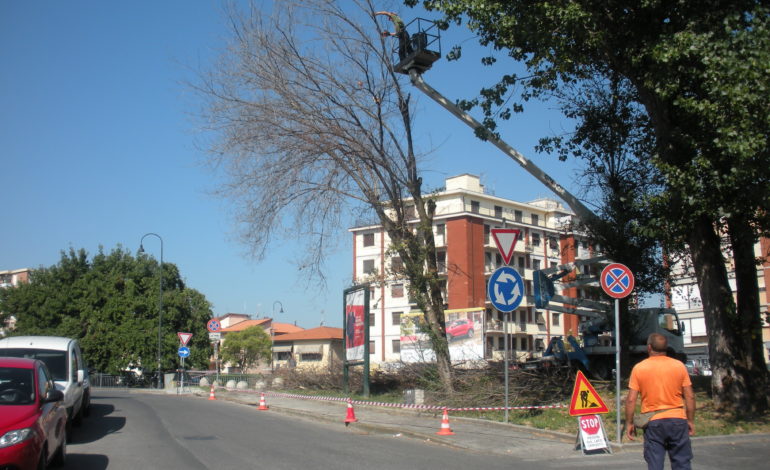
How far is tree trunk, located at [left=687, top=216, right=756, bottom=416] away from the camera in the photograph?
13.4 m

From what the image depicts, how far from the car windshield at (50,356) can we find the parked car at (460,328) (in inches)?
1489

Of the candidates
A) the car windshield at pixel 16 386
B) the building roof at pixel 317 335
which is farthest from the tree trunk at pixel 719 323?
the building roof at pixel 317 335

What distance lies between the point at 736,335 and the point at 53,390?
12.8 m

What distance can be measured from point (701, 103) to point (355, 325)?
12190 millimetres

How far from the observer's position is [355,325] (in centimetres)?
2039

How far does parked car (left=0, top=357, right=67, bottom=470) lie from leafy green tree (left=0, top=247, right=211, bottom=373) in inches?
1659

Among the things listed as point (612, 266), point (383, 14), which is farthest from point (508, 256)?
point (383, 14)

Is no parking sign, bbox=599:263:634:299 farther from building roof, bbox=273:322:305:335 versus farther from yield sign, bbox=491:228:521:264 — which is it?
building roof, bbox=273:322:305:335

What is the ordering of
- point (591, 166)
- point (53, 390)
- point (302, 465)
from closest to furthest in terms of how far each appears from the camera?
point (53, 390), point (302, 465), point (591, 166)

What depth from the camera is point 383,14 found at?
17.2 m

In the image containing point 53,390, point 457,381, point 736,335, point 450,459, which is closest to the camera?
point 53,390

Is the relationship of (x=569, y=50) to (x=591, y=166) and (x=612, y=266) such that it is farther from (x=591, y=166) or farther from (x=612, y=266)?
(x=591, y=166)

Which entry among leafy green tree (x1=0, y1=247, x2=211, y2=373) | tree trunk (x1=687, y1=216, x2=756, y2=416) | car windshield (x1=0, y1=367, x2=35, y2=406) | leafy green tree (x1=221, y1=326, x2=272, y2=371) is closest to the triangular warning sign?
tree trunk (x1=687, y1=216, x2=756, y2=416)

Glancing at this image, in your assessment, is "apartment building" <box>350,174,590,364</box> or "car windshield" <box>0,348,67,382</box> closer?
"car windshield" <box>0,348,67,382</box>
